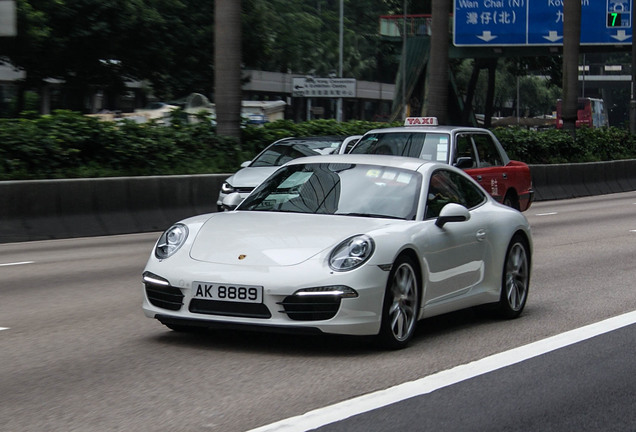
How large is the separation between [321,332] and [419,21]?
49496mm

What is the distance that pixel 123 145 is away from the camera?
59.7 feet

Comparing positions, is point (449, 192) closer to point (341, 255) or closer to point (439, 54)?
point (341, 255)

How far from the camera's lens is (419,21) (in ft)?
181

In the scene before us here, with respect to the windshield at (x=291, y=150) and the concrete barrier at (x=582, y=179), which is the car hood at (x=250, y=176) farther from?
the concrete barrier at (x=582, y=179)

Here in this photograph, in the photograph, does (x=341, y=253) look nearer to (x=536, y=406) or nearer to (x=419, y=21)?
(x=536, y=406)

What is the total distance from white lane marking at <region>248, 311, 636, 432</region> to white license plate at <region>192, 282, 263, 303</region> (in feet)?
3.80

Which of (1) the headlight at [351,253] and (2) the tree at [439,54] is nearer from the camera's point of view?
(1) the headlight at [351,253]

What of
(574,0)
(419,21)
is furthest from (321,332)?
(419,21)

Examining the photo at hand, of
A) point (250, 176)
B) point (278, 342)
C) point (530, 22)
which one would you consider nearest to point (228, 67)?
point (250, 176)

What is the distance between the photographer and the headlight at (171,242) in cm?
749

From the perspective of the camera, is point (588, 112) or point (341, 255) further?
point (588, 112)

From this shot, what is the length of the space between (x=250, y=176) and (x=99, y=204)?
231 cm

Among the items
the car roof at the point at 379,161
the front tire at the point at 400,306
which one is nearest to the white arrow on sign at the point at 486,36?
the car roof at the point at 379,161

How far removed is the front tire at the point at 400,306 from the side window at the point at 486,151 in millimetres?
8500
